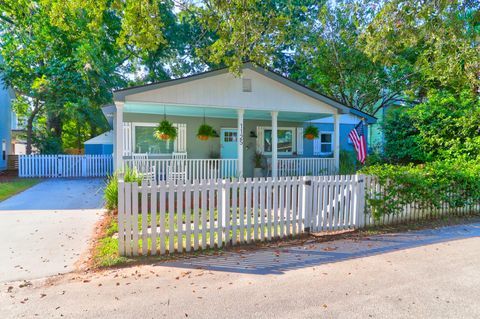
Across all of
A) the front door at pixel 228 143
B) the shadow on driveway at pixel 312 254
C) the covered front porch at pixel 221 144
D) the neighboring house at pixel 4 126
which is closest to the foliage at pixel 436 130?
the covered front porch at pixel 221 144

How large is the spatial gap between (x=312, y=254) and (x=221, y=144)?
370 inches

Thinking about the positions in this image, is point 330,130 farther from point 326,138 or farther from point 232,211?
point 232,211

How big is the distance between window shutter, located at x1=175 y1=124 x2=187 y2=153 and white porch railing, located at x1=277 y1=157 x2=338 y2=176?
165 inches

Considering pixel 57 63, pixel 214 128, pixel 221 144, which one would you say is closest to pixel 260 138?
pixel 221 144

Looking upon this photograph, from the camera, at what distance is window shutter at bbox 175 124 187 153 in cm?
1290

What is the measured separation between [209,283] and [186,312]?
2.24ft

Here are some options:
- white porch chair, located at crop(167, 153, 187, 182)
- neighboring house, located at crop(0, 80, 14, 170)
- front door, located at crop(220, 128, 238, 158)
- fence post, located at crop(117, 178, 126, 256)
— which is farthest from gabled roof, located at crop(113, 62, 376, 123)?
neighboring house, located at crop(0, 80, 14, 170)

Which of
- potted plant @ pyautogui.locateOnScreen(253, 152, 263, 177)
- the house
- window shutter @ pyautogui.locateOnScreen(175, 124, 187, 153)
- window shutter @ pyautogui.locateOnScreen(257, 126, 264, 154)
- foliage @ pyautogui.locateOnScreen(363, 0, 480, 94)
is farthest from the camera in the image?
window shutter @ pyautogui.locateOnScreen(257, 126, 264, 154)

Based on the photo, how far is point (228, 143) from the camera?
13844 mm

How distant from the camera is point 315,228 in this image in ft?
19.3

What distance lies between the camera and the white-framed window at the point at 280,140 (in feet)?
47.1

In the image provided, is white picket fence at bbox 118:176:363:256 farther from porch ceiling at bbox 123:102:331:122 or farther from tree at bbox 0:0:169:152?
tree at bbox 0:0:169:152

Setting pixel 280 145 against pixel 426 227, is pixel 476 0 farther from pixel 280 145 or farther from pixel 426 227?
pixel 280 145

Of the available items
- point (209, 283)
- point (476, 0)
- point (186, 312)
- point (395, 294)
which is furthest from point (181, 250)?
point (476, 0)
